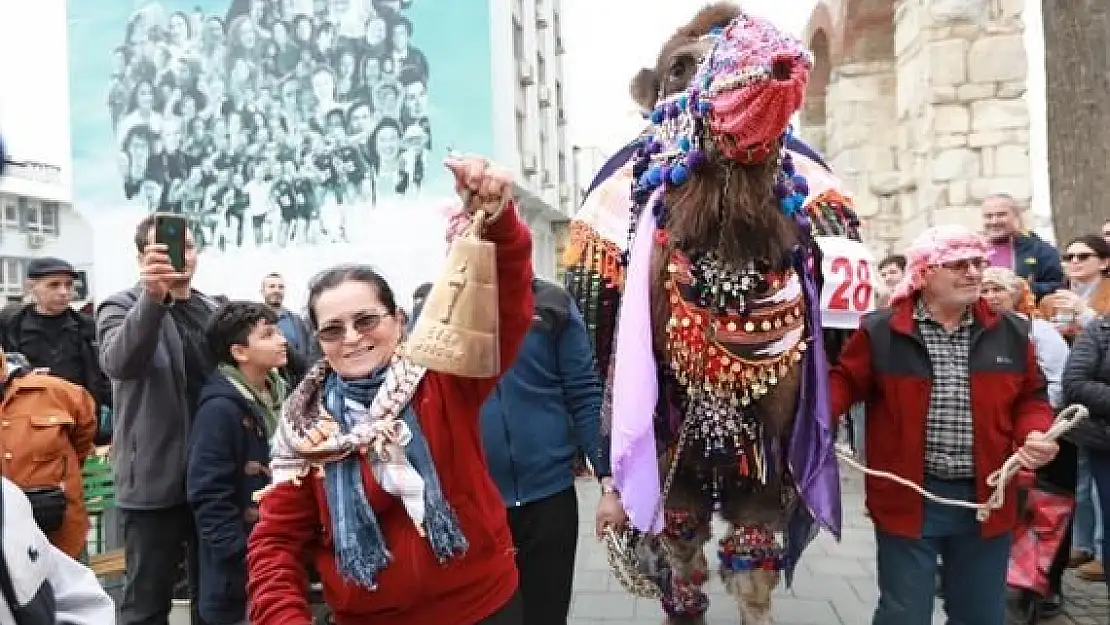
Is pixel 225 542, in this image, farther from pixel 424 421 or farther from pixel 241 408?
pixel 424 421

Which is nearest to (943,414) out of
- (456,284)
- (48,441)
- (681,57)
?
(681,57)

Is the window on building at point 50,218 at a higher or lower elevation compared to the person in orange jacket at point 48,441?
higher

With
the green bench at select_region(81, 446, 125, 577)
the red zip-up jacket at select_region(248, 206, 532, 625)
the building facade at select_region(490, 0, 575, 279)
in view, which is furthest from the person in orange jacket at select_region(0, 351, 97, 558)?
the building facade at select_region(490, 0, 575, 279)

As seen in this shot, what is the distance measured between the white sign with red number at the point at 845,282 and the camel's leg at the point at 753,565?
798 mm

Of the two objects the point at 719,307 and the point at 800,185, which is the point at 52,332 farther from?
the point at 800,185

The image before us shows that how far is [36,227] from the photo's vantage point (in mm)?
42000

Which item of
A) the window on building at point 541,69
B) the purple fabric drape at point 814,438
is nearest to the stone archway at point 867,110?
the purple fabric drape at point 814,438

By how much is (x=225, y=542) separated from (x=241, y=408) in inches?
19.0

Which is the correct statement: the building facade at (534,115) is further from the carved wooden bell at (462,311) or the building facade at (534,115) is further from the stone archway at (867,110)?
the carved wooden bell at (462,311)

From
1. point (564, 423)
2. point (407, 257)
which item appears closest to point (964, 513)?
point (564, 423)

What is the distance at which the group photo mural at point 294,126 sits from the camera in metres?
24.1

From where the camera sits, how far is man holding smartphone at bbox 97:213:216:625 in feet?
10.9

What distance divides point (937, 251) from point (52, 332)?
17.4ft

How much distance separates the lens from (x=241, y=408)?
341 centimetres
